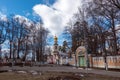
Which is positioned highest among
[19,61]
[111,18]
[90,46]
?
[111,18]

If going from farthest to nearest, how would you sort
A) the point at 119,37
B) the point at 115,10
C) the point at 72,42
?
1. the point at 72,42
2. the point at 119,37
3. the point at 115,10

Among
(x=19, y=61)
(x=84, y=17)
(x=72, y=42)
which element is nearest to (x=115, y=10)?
(x=84, y=17)

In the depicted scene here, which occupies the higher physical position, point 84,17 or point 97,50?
point 84,17

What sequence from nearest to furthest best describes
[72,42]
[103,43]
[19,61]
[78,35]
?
[103,43]
[78,35]
[72,42]
[19,61]

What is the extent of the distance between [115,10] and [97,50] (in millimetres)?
24056

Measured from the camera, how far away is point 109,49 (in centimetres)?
5406

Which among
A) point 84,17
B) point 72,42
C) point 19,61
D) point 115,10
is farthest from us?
point 19,61

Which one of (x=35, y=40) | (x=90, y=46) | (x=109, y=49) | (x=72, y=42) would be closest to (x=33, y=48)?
(x=35, y=40)

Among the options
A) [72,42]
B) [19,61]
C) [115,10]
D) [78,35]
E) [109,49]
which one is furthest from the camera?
[19,61]

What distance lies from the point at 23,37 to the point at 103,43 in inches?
1115

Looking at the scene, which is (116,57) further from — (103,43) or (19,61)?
(19,61)

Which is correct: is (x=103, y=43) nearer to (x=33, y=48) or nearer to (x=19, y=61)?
(x=33, y=48)

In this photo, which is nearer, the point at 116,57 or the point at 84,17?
the point at 116,57

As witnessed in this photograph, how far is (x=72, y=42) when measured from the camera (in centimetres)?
6175
